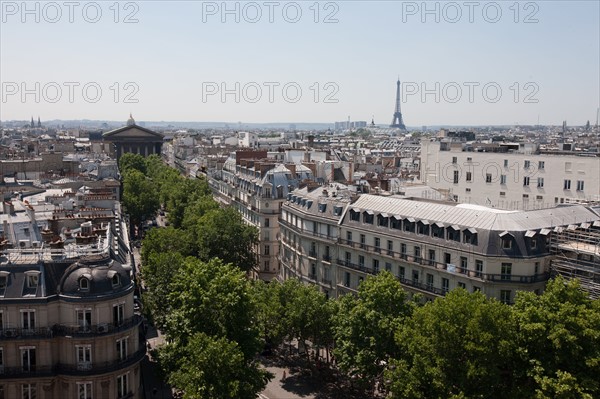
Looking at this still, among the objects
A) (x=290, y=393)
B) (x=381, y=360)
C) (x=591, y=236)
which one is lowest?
(x=290, y=393)

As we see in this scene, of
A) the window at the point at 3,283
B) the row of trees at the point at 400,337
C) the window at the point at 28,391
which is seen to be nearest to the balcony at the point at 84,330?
the window at the point at 28,391

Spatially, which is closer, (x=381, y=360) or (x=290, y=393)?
(x=381, y=360)

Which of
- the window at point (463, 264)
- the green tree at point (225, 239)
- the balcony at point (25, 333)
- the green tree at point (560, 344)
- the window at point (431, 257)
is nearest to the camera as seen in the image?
the green tree at point (560, 344)

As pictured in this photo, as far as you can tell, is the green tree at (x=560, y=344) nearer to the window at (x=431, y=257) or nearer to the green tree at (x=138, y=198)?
the window at (x=431, y=257)

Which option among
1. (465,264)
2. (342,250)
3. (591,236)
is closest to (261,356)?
(342,250)

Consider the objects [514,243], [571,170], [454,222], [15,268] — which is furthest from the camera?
[571,170]

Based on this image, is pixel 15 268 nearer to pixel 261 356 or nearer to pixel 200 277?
pixel 200 277

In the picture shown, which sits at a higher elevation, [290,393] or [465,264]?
[465,264]
